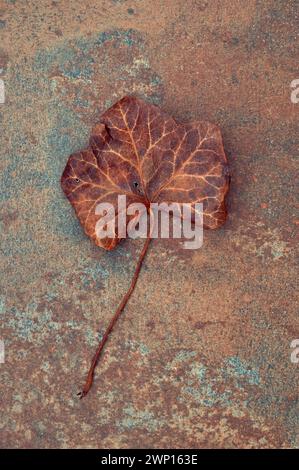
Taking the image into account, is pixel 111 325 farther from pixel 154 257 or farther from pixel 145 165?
pixel 145 165

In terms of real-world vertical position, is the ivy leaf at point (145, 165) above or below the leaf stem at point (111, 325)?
above

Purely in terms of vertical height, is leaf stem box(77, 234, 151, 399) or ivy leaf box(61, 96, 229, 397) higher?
ivy leaf box(61, 96, 229, 397)

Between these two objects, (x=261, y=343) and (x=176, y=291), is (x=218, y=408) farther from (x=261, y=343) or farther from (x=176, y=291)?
(x=176, y=291)

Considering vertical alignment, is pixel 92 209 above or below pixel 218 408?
above

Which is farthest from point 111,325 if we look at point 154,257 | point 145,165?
point 145,165
